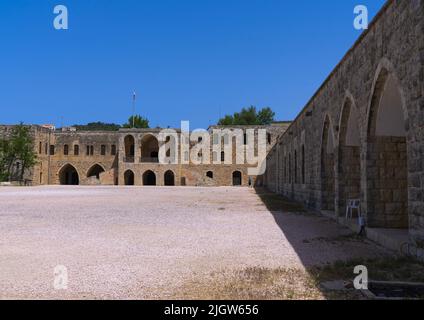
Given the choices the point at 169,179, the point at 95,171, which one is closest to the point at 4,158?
the point at 95,171

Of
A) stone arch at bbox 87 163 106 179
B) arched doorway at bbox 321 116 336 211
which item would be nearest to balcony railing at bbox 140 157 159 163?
stone arch at bbox 87 163 106 179

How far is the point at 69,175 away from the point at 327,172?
43222 mm

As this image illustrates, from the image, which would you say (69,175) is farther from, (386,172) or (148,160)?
(386,172)

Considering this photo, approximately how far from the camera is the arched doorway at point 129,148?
147ft

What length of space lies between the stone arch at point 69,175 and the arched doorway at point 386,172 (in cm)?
4445

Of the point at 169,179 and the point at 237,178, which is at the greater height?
the point at 237,178

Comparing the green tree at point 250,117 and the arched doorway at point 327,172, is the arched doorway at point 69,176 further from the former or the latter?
the arched doorway at point 327,172

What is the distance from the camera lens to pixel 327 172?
11992 mm

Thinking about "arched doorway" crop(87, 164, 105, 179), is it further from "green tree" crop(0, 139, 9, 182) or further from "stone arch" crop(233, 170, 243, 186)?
"stone arch" crop(233, 170, 243, 186)

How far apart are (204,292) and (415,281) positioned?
2.25 m

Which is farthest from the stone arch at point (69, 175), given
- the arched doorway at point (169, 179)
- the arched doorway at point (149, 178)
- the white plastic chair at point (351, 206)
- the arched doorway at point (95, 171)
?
the white plastic chair at point (351, 206)

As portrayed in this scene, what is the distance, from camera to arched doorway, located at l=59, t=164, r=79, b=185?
1893 inches
